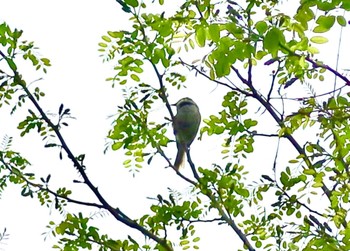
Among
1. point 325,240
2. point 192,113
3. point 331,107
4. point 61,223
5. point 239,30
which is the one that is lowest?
point 325,240

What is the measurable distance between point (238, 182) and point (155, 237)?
53 cm

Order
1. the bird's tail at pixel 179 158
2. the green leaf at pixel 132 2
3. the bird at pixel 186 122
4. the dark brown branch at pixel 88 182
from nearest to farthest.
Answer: the green leaf at pixel 132 2
the dark brown branch at pixel 88 182
the bird's tail at pixel 179 158
the bird at pixel 186 122

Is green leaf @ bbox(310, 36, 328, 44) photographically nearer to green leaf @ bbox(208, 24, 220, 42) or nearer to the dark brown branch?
green leaf @ bbox(208, 24, 220, 42)

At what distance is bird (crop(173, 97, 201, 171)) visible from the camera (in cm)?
490

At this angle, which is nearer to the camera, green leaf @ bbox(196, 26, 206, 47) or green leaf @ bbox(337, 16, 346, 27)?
green leaf @ bbox(337, 16, 346, 27)

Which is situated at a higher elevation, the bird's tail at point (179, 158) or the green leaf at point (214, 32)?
the bird's tail at point (179, 158)

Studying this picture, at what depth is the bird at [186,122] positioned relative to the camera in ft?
16.1

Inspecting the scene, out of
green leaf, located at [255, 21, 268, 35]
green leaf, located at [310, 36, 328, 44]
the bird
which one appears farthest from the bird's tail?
green leaf, located at [255, 21, 268, 35]

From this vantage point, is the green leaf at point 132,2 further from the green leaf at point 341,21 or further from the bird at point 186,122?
the bird at point 186,122

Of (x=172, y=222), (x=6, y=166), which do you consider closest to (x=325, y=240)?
(x=172, y=222)

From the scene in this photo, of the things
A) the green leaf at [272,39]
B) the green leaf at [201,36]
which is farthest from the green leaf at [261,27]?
the green leaf at [201,36]

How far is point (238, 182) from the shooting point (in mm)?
3314

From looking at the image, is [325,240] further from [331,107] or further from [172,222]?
[172,222]

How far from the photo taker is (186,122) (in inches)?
208
